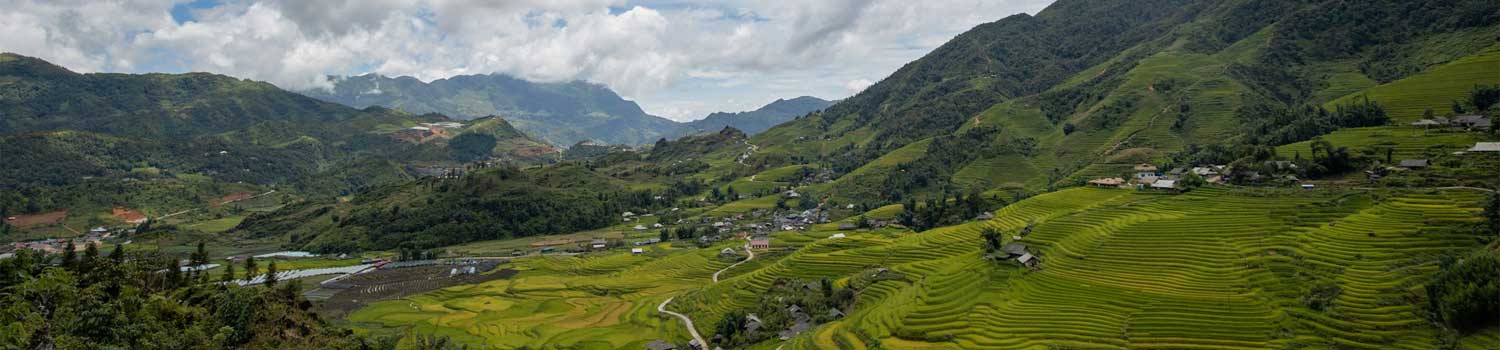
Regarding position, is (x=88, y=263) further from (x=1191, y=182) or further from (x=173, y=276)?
(x=1191, y=182)

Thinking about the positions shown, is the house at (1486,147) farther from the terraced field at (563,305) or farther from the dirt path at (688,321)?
the terraced field at (563,305)

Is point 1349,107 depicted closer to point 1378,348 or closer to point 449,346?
point 1378,348

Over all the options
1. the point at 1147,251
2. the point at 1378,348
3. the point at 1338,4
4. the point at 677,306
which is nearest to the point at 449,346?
the point at 677,306

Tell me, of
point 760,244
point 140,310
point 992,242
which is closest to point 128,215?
point 760,244

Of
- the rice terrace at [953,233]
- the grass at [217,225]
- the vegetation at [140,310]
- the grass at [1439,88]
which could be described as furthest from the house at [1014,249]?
the grass at [217,225]

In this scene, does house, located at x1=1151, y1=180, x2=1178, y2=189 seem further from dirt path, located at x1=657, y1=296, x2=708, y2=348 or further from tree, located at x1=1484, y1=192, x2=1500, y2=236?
dirt path, located at x1=657, y1=296, x2=708, y2=348
